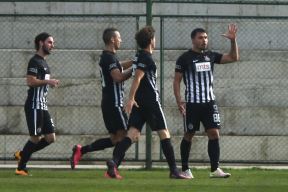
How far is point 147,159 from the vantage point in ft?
46.4

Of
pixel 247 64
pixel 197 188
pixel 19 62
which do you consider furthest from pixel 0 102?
pixel 197 188

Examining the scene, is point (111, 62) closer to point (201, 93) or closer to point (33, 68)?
point (33, 68)

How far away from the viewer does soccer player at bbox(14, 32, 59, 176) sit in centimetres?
1244

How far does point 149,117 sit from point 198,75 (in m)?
0.89

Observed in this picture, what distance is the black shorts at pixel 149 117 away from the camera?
37.5ft

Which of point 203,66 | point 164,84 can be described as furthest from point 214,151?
point 164,84

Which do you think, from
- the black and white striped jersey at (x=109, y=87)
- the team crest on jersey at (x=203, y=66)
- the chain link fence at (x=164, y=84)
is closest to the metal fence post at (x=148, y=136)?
the chain link fence at (x=164, y=84)

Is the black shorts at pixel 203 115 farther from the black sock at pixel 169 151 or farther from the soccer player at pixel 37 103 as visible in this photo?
the soccer player at pixel 37 103

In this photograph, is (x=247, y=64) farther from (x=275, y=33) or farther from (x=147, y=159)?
(x=147, y=159)

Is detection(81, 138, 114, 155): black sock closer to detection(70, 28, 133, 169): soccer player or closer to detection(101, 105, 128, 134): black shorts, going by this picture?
detection(70, 28, 133, 169): soccer player

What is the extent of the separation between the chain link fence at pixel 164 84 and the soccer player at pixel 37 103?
2405mm

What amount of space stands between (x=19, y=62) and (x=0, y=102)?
789mm

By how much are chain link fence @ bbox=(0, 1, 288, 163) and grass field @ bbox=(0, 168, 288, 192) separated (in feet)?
6.45

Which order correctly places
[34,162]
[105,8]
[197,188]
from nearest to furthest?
[197,188] → [34,162] → [105,8]
